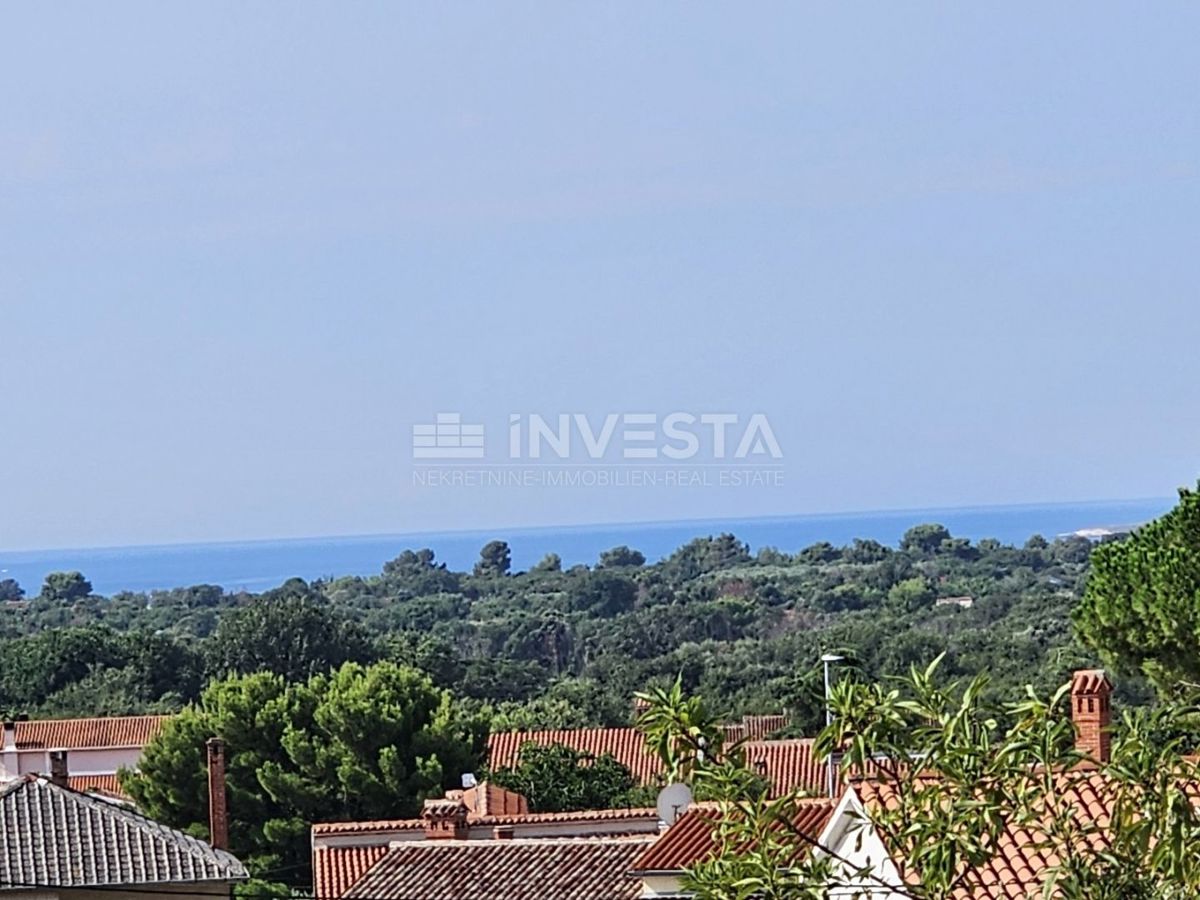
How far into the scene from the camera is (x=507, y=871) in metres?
28.8

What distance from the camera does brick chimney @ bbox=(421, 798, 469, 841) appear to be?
3394 centimetres

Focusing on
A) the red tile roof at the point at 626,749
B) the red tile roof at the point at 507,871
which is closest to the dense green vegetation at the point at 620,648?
the red tile roof at the point at 626,749

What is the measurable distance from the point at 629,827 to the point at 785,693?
5311cm

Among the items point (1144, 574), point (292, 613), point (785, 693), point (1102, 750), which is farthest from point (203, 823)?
point (292, 613)

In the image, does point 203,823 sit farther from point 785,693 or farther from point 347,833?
point 785,693

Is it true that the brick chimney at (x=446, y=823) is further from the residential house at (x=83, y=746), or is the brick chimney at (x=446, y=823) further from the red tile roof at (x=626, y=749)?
the residential house at (x=83, y=746)

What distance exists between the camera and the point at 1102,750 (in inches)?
831

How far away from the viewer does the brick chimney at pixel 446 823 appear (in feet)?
111

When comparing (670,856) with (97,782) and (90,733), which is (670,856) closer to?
(97,782)

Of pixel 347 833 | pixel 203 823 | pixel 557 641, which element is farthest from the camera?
pixel 557 641

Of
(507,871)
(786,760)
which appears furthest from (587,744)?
(507,871)

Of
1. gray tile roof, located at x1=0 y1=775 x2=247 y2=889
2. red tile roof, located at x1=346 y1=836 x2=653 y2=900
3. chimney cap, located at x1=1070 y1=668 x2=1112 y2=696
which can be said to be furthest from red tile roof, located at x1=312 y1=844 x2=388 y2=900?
chimney cap, located at x1=1070 y1=668 x2=1112 y2=696

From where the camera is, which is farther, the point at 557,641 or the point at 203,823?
the point at 557,641

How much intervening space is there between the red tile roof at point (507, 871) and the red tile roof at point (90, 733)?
48.7 meters
